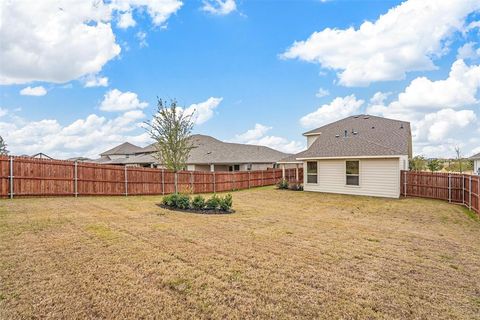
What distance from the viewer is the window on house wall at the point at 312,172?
20.2m

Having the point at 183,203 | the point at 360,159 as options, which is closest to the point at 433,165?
the point at 360,159

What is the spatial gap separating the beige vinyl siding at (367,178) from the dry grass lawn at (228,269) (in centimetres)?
801

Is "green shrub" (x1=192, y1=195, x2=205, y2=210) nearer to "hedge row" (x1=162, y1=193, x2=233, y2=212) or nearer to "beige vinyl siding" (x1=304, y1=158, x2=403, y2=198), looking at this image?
"hedge row" (x1=162, y1=193, x2=233, y2=212)

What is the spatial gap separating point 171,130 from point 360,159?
1155cm

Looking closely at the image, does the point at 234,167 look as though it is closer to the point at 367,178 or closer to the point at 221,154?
the point at 221,154

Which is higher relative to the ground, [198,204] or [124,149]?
[124,149]

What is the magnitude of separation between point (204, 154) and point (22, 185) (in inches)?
746

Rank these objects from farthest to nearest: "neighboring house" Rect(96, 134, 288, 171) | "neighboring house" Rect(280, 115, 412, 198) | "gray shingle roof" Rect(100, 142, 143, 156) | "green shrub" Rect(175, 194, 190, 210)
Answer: "gray shingle roof" Rect(100, 142, 143, 156)
"neighboring house" Rect(96, 134, 288, 171)
"neighboring house" Rect(280, 115, 412, 198)
"green shrub" Rect(175, 194, 190, 210)

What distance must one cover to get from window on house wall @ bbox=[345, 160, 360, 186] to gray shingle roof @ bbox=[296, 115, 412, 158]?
0.74 m

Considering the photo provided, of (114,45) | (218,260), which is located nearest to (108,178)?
(114,45)

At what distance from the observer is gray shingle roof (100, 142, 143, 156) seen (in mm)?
43963

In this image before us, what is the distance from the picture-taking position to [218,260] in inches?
205

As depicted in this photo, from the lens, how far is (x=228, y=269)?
4789 millimetres

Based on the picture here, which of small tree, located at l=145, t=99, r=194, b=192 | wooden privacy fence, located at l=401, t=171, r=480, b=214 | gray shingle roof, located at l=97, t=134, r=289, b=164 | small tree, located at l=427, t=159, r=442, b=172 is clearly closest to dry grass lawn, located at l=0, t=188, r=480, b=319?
wooden privacy fence, located at l=401, t=171, r=480, b=214
